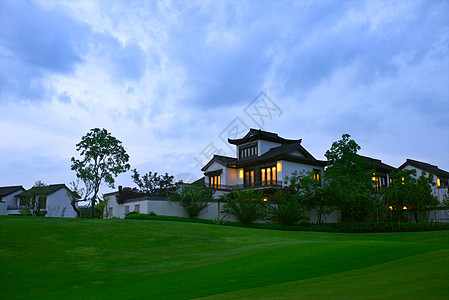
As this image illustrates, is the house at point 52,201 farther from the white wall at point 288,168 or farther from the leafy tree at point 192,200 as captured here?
the white wall at point 288,168

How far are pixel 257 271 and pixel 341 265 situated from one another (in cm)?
261

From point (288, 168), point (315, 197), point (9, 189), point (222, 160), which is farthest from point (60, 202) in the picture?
point (315, 197)

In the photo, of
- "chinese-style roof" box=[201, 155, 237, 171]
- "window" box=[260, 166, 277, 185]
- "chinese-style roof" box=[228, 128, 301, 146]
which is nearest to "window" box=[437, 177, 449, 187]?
"chinese-style roof" box=[228, 128, 301, 146]

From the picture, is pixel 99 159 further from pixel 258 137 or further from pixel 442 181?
pixel 442 181

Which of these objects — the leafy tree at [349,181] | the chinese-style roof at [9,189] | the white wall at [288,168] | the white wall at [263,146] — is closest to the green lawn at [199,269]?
the leafy tree at [349,181]

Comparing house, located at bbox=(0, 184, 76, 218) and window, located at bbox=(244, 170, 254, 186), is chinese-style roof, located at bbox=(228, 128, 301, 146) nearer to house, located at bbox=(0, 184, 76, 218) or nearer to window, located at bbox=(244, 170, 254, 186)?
window, located at bbox=(244, 170, 254, 186)

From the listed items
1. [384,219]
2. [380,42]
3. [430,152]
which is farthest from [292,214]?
[430,152]

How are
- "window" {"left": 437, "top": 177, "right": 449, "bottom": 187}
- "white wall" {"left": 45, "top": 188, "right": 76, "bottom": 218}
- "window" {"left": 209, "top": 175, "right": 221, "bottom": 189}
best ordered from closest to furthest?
"window" {"left": 209, "top": 175, "right": 221, "bottom": 189} → "window" {"left": 437, "top": 177, "right": 449, "bottom": 187} → "white wall" {"left": 45, "top": 188, "right": 76, "bottom": 218}

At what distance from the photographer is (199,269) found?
1168 cm

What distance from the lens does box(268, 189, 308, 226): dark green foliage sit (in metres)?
33.7

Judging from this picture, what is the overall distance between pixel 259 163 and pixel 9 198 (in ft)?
148

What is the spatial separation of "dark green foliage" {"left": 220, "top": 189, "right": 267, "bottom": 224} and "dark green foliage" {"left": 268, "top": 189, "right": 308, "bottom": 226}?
3.47 feet

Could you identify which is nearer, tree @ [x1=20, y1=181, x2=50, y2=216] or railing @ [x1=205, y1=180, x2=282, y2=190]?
tree @ [x1=20, y1=181, x2=50, y2=216]

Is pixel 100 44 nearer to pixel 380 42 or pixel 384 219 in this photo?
pixel 380 42
